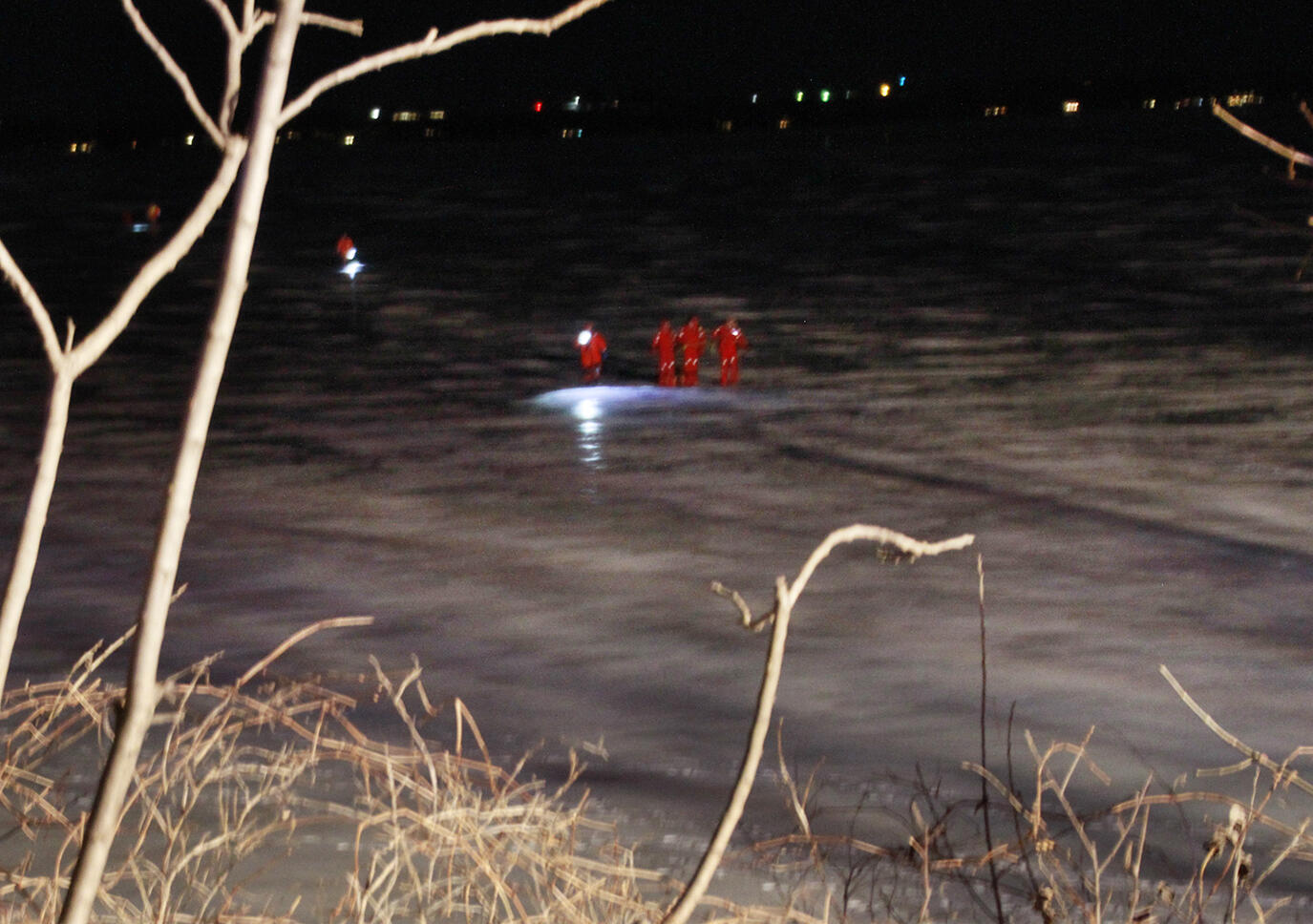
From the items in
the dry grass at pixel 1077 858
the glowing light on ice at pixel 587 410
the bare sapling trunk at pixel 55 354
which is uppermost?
the bare sapling trunk at pixel 55 354

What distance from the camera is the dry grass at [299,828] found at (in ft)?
11.2

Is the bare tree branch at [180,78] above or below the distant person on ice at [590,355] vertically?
above

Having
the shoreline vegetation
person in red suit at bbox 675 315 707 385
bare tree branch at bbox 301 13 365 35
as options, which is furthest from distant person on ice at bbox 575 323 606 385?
bare tree branch at bbox 301 13 365 35

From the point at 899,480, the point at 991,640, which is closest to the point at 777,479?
the point at 899,480

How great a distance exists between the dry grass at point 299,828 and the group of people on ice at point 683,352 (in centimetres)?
1278

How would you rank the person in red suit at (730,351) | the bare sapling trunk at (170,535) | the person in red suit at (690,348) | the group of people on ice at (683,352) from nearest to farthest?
the bare sapling trunk at (170,535) < the person in red suit at (690,348) < the group of people on ice at (683,352) < the person in red suit at (730,351)

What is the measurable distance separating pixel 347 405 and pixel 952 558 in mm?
11436

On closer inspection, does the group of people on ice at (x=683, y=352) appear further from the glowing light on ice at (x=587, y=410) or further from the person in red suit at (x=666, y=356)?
the glowing light on ice at (x=587, y=410)

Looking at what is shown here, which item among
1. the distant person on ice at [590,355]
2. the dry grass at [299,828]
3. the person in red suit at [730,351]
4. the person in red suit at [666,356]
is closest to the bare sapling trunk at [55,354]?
the dry grass at [299,828]

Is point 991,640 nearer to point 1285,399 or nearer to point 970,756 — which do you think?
point 970,756

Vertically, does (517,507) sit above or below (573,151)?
below

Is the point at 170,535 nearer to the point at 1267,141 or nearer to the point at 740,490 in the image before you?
the point at 1267,141

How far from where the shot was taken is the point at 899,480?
15859 millimetres

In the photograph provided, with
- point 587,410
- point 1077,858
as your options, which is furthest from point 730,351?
point 1077,858
